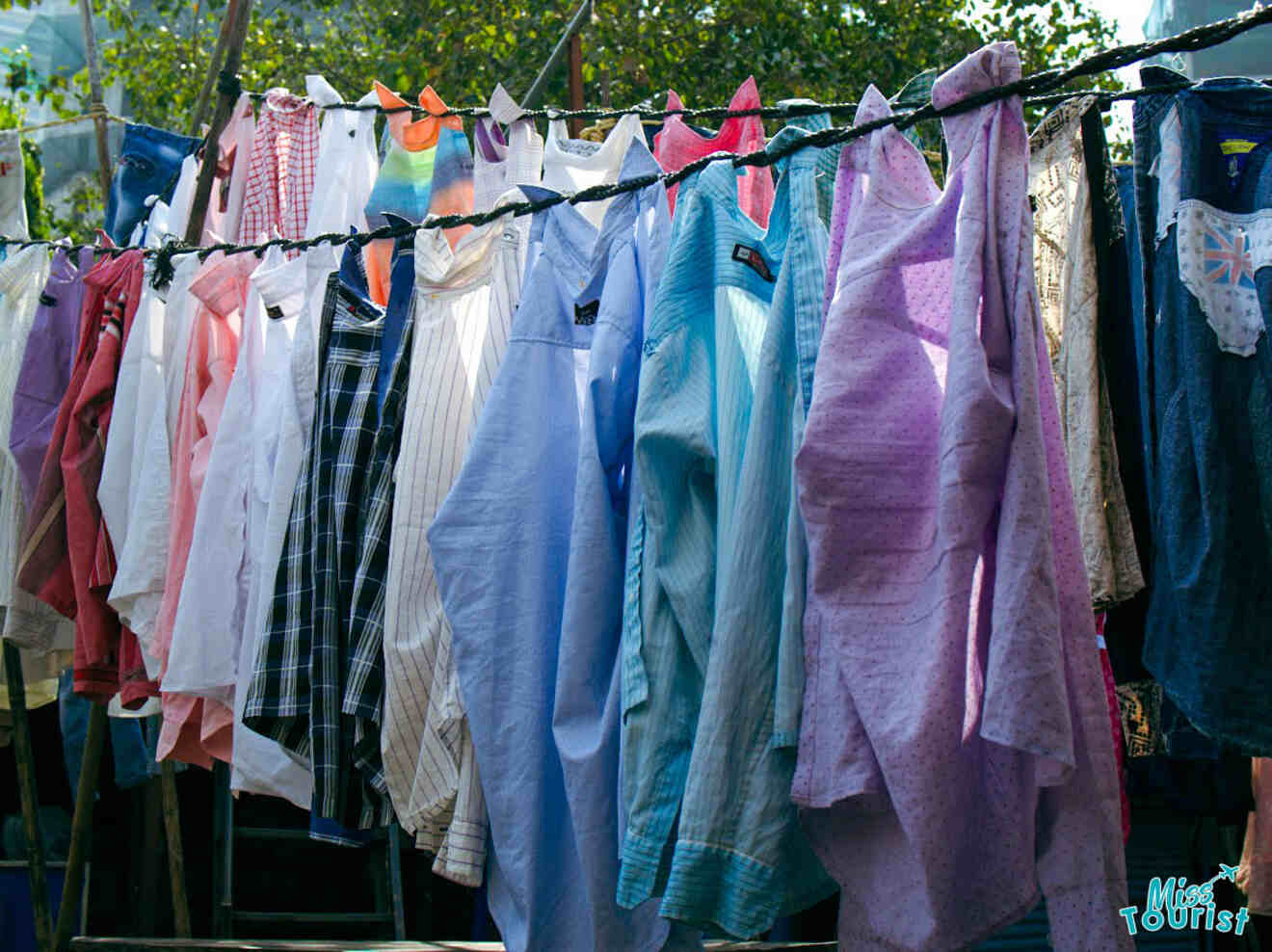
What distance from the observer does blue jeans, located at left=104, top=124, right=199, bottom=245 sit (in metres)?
4.35

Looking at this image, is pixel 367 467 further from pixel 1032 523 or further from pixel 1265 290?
pixel 1265 290

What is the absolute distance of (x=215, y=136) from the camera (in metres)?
3.57

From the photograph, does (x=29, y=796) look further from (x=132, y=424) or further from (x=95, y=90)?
(x=95, y=90)

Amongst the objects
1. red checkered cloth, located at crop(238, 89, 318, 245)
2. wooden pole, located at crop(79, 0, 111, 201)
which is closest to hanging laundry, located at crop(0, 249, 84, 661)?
red checkered cloth, located at crop(238, 89, 318, 245)

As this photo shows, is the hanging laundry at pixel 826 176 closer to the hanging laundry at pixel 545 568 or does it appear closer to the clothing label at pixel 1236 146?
the hanging laundry at pixel 545 568

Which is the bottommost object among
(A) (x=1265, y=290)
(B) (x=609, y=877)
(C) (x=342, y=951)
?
Result: (C) (x=342, y=951)

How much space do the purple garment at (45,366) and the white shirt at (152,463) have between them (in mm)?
400

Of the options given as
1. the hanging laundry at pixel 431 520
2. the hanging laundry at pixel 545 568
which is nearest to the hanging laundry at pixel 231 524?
the hanging laundry at pixel 431 520

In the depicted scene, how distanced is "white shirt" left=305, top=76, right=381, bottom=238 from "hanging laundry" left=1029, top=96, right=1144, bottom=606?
2.07 meters

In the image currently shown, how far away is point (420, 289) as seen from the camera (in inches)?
98.8

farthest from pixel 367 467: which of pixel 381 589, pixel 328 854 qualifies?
pixel 328 854

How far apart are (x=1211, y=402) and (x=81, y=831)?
298 cm

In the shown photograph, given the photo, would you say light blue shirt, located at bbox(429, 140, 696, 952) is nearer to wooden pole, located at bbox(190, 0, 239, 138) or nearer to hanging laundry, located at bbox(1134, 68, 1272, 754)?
hanging laundry, located at bbox(1134, 68, 1272, 754)

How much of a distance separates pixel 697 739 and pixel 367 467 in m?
1.07
